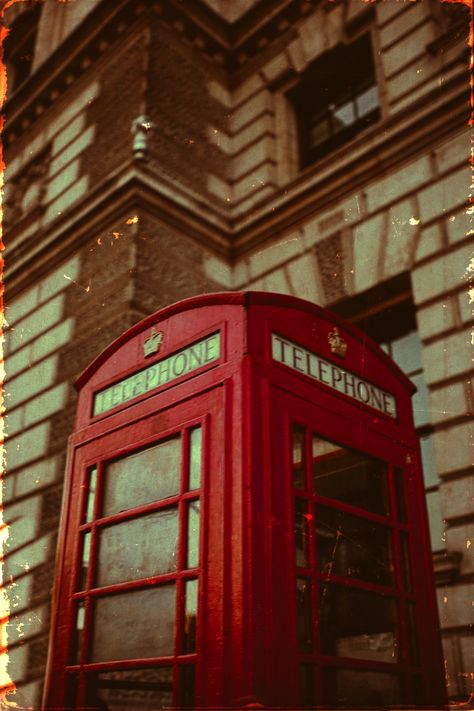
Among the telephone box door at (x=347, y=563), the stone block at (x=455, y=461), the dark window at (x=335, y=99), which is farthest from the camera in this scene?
the dark window at (x=335, y=99)

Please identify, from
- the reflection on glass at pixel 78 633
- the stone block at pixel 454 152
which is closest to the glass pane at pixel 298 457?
the reflection on glass at pixel 78 633

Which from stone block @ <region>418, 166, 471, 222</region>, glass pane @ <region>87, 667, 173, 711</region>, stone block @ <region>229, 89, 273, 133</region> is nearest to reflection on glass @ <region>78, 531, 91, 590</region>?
glass pane @ <region>87, 667, 173, 711</region>

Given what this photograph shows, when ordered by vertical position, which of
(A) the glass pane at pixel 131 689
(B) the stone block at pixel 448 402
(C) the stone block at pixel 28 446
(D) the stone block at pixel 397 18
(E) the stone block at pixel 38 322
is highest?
(D) the stone block at pixel 397 18

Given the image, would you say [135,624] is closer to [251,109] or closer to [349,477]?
[349,477]

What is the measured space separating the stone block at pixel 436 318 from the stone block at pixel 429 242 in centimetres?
46

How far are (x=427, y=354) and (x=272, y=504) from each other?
10.7 feet

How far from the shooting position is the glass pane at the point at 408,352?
18.3ft

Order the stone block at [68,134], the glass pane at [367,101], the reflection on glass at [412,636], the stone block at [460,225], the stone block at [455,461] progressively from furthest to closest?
the stone block at [68,134], the glass pane at [367,101], the stone block at [460,225], the stone block at [455,461], the reflection on glass at [412,636]

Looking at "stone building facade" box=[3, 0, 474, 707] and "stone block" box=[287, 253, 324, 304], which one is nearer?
"stone building facade" box=[3, 0, 474, 707]

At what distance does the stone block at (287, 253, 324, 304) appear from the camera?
20.2 feet

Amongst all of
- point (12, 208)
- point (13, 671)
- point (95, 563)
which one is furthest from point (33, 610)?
point (12, 208)

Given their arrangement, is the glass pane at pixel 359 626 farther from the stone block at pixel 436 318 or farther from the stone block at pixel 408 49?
the stone block at pixel 408 49

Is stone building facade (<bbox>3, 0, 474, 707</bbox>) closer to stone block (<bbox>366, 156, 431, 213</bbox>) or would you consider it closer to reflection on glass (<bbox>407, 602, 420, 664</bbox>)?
stone block (<bbox>366, 156, 431, 213</bbox>)

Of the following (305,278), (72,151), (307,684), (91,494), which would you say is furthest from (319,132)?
(307,684)
